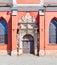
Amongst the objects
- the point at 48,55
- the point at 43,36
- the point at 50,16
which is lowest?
the point at 48,55

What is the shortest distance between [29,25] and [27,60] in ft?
19.9

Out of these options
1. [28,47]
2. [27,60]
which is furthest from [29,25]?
[27,60]

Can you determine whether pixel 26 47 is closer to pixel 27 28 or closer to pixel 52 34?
pixel 27 28

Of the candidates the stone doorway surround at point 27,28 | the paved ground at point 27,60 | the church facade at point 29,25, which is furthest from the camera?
the stone doorway surround at point 27,28

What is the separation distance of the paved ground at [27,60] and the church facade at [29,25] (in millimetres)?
1531

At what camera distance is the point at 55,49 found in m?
34.7

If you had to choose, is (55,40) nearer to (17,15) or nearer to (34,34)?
→ (34,34)

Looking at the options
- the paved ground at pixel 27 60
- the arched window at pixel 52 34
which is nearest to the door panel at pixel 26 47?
the paved ground at pixel 27 60

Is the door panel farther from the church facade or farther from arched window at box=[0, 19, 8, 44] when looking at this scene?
arched window at box=[0, 19, 8, 44]

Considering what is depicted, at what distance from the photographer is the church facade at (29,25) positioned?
113 ft

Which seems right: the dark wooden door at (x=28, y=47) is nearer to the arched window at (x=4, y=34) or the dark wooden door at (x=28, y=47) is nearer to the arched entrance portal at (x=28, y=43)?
the arched entrance portal at (x=28, y=43)

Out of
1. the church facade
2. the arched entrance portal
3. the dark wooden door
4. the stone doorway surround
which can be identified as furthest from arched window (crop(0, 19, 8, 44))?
the dark wooden door

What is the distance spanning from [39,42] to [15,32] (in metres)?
3.27

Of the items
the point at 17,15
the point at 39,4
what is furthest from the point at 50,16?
the point at 17,15
